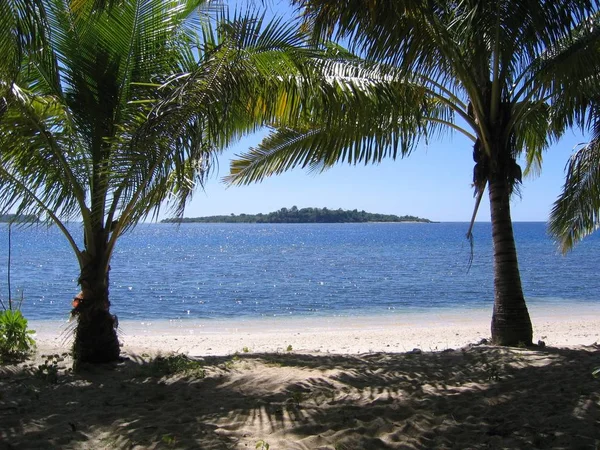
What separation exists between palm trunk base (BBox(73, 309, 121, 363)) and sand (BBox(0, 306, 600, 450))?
0.68 ft

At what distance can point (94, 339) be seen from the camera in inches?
242

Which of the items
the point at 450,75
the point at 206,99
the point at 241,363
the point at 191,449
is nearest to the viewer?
the point at 191,449

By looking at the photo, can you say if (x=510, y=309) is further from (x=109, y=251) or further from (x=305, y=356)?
(x=109, y=251)

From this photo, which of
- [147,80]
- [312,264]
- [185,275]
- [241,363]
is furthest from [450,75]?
[312,264]

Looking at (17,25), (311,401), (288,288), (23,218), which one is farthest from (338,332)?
(288,288)

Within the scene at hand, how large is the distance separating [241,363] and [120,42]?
3778 millimetres

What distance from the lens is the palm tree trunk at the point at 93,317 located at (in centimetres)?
613

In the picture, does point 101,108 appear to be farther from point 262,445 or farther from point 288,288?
point 288,288

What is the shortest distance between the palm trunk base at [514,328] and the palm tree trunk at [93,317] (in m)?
4.59

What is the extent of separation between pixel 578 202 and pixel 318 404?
677cm

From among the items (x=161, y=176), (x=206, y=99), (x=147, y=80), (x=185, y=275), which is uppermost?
(x=147, y=80)

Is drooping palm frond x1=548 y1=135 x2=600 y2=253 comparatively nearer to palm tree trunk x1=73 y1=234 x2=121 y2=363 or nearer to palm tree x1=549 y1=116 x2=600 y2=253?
palm tree x1=549 y1=116 x2=600 y2=253

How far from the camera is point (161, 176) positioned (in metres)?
5.54

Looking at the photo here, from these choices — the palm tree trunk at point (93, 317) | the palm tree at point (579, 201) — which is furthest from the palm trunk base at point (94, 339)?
the palm tree at point (579, 201)
